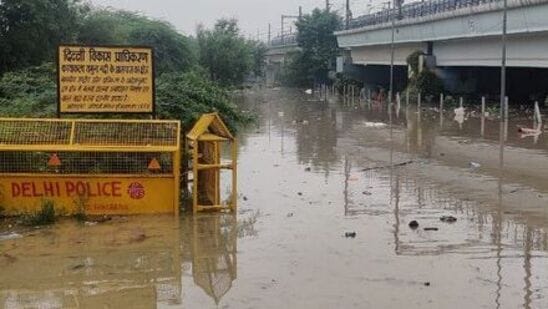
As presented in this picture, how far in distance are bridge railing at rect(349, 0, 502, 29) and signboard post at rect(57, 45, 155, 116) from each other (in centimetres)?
2638

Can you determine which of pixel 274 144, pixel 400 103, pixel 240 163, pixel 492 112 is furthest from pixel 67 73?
pixel 400 103

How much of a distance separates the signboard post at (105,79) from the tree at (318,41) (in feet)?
232

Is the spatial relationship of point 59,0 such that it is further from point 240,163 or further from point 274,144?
point 240,163

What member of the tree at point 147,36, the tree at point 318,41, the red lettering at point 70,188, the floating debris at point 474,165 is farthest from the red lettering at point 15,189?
the tree at point 318,41

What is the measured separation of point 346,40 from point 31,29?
4237 centimetres

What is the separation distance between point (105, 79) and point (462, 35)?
30.5 metres

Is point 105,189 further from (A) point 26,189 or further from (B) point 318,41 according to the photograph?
(B) point 318,41

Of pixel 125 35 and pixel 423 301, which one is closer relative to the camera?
pixel 423 301

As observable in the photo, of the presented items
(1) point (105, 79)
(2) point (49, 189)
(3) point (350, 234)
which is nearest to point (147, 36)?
(1) point (105, 79)

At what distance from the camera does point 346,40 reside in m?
71.5

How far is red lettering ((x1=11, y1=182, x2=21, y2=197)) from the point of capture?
11648 millimetres

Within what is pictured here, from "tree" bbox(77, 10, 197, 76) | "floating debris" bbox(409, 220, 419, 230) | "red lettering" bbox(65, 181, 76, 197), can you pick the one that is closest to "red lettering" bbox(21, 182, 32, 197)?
"red lettering" bbox(65, 181, 76, 197)

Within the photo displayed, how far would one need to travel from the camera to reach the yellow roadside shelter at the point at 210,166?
1188 cm

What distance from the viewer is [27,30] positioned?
33.3 metres
